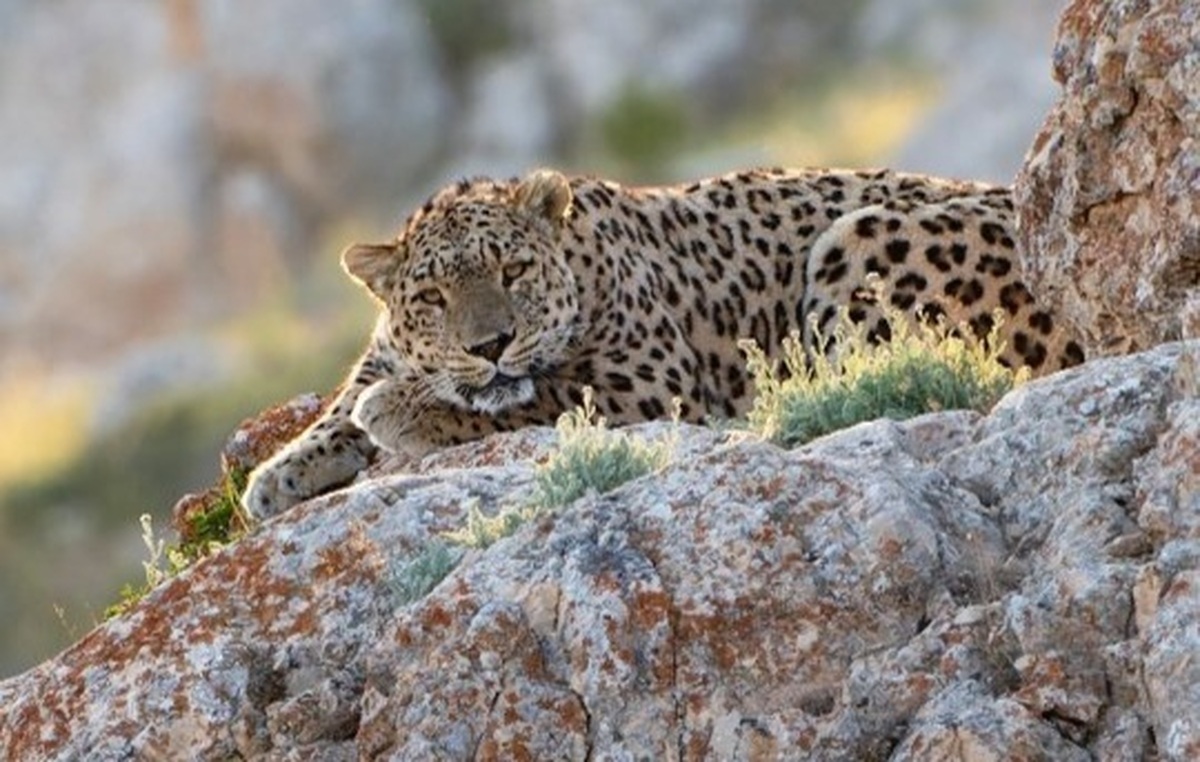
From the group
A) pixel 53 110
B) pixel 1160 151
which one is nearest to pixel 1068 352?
pixel 1160 151

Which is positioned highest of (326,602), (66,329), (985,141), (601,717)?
→ (66,329)

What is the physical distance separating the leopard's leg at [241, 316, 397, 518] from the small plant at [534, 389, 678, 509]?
12.8 ft

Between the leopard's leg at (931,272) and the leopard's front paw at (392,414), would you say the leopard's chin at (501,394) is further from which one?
the leopard's leg at (931,272)

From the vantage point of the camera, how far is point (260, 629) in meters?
11.3

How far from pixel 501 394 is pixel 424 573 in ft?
14.4

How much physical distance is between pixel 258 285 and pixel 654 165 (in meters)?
7.26

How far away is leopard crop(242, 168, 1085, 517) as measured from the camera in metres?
15.3

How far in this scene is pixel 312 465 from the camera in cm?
1521

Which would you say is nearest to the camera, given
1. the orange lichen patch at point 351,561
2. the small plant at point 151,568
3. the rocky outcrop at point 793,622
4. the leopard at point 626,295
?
the rocky outcrop at point 793,622

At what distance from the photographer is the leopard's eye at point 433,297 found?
15.8 metres

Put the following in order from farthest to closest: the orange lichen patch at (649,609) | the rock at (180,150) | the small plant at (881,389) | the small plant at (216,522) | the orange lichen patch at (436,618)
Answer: the rock at (180,150), the small plant at (216,522), the small plant at (881,389), the orange lichen patch at (436,618), the orange lichen patch at (649,609)

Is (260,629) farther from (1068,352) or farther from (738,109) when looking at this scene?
(738,109)

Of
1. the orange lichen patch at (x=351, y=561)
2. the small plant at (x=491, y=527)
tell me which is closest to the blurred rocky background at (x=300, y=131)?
the orange lichen patch at (x=351, y=561)

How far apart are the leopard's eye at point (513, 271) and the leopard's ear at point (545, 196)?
0.37 m
